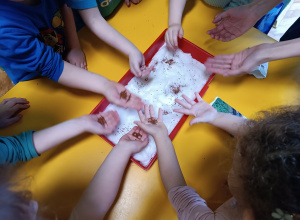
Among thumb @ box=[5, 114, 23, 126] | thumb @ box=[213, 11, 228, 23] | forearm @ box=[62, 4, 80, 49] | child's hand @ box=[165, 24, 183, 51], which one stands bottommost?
thumb @ box=[5, 114, 23, 126]

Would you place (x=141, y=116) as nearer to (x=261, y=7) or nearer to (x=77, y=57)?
(x=77, y=57)

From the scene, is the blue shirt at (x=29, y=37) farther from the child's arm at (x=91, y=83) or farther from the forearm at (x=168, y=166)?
the forearm at (x=168, y=166)

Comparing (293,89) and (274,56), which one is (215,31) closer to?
(274,56)

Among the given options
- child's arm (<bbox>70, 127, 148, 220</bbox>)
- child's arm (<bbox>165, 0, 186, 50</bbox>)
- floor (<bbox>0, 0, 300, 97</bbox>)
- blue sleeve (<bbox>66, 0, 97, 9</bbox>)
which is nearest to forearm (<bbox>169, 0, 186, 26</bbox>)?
child's arm (<bbox>165, 0, 186, 50</bbox>)

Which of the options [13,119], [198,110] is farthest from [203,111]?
[13,119]

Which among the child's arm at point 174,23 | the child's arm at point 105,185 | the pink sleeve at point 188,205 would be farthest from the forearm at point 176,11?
the pink sleeve at point 188,205

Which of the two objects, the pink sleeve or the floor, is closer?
the pink sleeve

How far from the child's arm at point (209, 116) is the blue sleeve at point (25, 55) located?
473 mm

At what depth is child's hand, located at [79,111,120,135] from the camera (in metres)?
0.77

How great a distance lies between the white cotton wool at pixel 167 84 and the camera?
0.87 meters

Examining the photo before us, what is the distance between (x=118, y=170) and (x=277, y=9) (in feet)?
3.43

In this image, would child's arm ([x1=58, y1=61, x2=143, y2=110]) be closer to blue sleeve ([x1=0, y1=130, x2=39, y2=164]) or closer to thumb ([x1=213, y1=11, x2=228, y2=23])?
blue sleeve ([x1=0, y1=130, x2=39, y2=164])

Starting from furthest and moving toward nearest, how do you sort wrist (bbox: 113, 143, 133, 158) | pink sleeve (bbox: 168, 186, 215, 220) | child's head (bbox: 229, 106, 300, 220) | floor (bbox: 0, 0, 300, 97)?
floor (bbox: 0, 0, 300, 97) → wrist (bbox: 113, 143, 133, 158) → pink sleeve (bbox: 168, 186, 215, 220) → child's head (bbox: 229, 106, 300, 220)

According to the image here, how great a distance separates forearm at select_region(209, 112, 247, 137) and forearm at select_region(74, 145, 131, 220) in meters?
0.34
